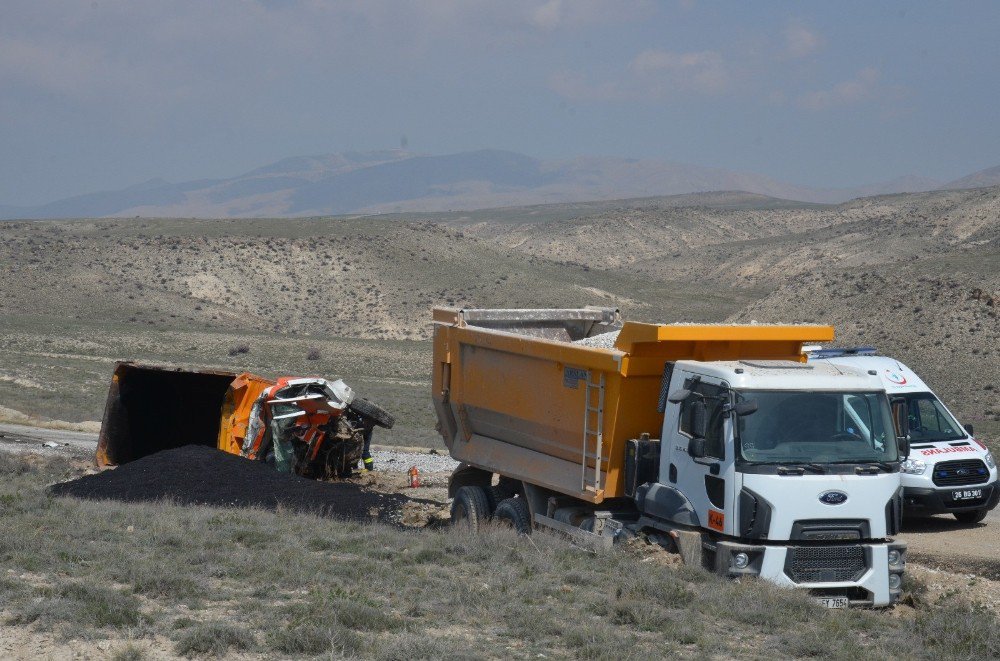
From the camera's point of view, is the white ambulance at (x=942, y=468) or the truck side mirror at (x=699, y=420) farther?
the white ambulance at (x=942, y=468)

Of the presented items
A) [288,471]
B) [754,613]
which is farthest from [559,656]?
[288,471]

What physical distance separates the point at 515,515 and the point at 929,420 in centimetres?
787

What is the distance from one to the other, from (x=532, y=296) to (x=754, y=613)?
8332 cm

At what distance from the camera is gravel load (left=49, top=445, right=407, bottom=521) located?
15.7 meters

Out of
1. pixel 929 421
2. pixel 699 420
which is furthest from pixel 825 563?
pixel 929 421

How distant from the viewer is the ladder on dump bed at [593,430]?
11906 millimetres

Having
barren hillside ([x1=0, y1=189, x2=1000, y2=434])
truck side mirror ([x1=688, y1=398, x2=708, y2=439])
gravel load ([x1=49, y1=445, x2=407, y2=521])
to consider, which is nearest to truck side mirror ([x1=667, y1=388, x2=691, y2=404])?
truck side mirror ([x1=688, y1=398, x2=708, y2=439])

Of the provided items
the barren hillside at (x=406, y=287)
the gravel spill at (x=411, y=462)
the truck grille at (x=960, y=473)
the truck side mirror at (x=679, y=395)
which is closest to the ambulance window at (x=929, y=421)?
the truck grille at (x=960, y=473)

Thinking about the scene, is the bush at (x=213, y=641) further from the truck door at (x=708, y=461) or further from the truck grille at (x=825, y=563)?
the truck grille at (x=825, y=563)

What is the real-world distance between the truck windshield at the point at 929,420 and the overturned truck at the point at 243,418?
8.41m

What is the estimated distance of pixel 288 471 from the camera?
61.5 ft

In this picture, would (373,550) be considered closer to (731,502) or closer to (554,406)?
(554,406)

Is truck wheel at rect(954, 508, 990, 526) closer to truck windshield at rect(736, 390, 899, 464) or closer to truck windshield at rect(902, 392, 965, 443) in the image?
truck windshield at rect(902, 392, 965, 443)

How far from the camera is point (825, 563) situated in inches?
413
